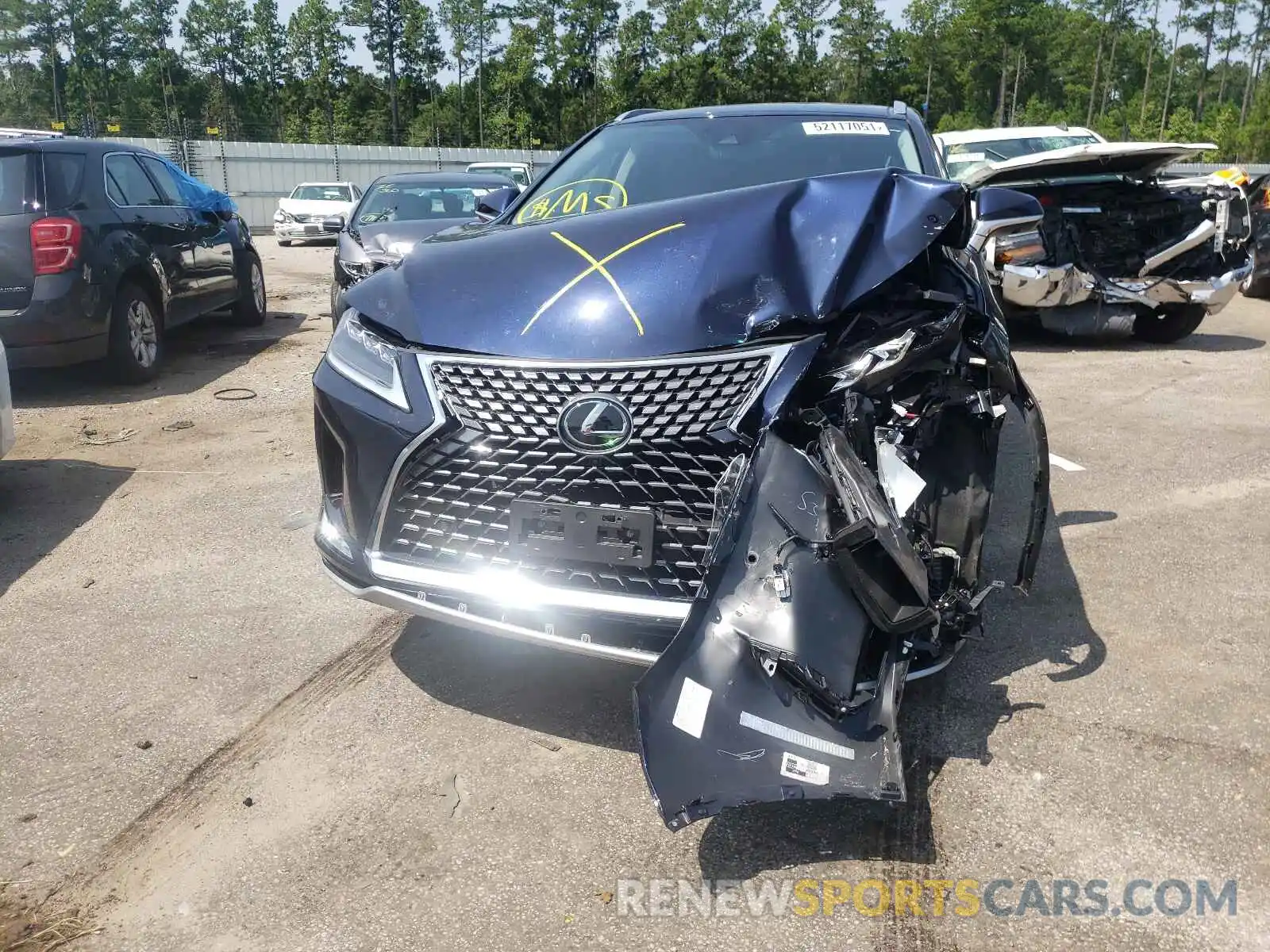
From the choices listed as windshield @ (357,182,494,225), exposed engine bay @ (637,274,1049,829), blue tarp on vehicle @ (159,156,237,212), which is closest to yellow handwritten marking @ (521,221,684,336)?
exposed engine bay @ (637,274,1049,829)

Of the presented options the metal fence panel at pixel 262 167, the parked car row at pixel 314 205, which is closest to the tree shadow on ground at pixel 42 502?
the parked car row at pixel 314 205

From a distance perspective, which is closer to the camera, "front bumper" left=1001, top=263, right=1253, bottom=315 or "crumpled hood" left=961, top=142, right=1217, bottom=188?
"crumpled hood" left=961, top=142, right=1217, bottom=188

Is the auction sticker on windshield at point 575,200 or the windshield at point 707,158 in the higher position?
the windshield at point 707,158

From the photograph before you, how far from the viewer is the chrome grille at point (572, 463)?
8.57ft

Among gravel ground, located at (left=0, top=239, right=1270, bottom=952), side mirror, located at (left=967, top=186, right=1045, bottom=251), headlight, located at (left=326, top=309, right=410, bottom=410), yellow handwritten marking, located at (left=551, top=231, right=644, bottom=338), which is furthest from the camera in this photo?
side mirror, located at (left=967, top=186, right=1045, bottom=251)

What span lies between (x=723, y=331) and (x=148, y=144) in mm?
32573

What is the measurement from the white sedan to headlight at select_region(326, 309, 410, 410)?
61.3ft

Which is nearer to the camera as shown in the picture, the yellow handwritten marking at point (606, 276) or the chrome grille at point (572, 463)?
the chrome grille at point (572, 463)

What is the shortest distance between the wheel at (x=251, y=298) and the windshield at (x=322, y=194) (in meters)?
13.4

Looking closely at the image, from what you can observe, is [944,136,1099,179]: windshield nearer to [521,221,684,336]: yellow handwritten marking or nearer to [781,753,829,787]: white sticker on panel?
[521,221,684,336]: yellow handwritten marking

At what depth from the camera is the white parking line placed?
5.62m

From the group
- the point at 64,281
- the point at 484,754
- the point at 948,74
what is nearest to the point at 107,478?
the point at 64,281

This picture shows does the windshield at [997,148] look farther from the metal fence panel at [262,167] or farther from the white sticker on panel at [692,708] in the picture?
the metal fence panel at [262,167]

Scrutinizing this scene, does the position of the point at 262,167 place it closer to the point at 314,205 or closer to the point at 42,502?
the point at 314,205
